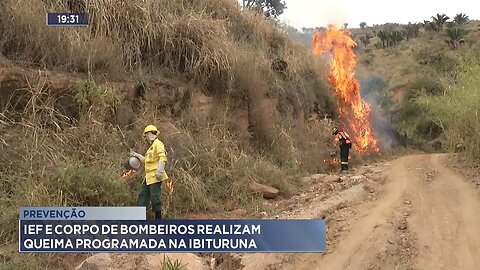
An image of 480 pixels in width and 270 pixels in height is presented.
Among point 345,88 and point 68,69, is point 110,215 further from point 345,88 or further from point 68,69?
point 345,88

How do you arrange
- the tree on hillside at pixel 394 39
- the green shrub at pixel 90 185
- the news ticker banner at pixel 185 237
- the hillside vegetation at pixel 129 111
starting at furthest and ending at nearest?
the tree on hillside at pixel 394 39 < the hillside vegetation at pixel 129 111 < the green shrub at pixel 90 185 < the news ticker banner at pixel 185 237

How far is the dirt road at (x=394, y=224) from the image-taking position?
569 centimetres

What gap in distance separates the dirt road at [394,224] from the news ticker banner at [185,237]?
0.52 meters

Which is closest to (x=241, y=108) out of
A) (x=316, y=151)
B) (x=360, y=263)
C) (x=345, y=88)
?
(x=316, y=151)

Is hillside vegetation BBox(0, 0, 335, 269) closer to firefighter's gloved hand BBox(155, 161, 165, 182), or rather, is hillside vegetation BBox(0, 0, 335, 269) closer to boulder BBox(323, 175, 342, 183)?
boulder BBox(323, 175, 342, 183)

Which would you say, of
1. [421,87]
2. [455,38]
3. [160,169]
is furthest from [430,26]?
[160,169]

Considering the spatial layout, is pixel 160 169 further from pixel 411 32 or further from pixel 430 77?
pixel 411 32

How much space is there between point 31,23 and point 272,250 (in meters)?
6.06

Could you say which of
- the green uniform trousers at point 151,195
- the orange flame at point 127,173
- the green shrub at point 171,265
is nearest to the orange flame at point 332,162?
the orange flame at point 127,173

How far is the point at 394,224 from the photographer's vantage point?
663cm

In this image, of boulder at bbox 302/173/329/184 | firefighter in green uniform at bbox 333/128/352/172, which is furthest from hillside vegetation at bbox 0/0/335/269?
firefighter in green uniform at bbox 333/128/352/172

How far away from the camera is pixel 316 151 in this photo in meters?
13.3
